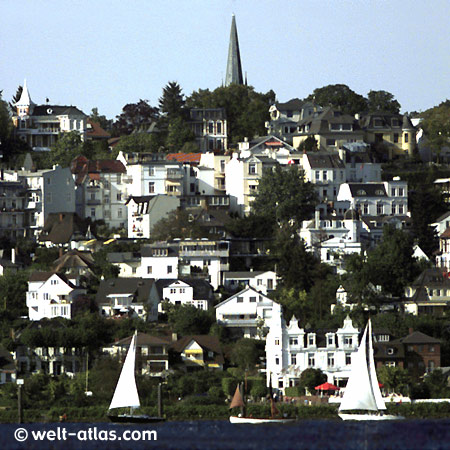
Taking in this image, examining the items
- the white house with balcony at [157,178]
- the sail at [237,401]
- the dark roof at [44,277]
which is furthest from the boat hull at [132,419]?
the white house with balcony at [157,178]

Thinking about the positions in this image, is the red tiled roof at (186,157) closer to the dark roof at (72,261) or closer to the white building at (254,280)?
the dark roof at (72,261)

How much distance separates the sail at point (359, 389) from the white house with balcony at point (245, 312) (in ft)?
47.2

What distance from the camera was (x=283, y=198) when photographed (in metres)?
115

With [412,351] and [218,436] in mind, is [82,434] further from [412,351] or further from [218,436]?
[412,351]

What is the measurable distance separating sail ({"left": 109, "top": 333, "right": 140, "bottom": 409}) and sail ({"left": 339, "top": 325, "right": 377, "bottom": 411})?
9.54 m

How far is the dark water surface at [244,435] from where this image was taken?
81.2 metres

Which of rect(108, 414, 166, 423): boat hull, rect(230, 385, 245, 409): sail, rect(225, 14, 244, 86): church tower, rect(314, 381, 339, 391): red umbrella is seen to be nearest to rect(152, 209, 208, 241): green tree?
rect(314, 381, 339, 391): red umbrella

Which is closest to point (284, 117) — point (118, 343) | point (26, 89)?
point (26, 89)

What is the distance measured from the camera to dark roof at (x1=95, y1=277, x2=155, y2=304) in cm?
10488

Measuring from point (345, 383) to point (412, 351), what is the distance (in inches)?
150

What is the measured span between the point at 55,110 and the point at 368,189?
2705 centimetres

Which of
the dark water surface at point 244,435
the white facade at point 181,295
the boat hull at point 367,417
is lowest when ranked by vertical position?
the dark water surface at point 244,435

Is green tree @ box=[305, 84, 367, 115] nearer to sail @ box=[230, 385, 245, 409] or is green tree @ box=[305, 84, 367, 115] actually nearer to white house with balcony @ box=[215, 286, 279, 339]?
white house with balcony @ box=[215, 286, 279, 339]

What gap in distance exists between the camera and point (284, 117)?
442 ft
